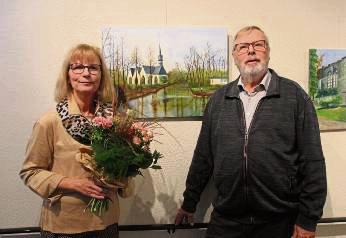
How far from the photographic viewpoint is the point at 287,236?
158 centimetres

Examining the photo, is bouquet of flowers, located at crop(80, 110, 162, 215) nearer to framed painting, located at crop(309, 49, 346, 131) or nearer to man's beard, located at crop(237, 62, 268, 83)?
man's beard, located at crop(237, 62, 268, 83)

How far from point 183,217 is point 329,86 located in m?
1.12

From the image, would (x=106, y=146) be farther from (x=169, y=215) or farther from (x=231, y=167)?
(x=169, y=215)

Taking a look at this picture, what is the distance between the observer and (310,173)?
1.50m

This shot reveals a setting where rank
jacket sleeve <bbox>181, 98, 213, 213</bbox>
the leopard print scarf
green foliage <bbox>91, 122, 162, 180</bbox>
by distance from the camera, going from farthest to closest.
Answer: jacket sleeve <bbox>181, 98, 213, 213</bbox>
the leopard print scarf
green foliage <bbox>91, 122, 162, 180</bbox>

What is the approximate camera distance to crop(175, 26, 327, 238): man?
151 centimetres

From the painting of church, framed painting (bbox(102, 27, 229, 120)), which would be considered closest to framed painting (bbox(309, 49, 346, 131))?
framed painting (bbox(102, 27, 229, 120))

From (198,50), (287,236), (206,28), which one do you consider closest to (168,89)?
(198,50)

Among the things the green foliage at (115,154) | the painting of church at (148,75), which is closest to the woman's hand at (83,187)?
the green foliage at (115,154)

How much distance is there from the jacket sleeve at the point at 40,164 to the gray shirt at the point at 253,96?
0.90 metres

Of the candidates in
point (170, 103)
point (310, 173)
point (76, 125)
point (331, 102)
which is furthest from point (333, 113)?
point (76, 125)

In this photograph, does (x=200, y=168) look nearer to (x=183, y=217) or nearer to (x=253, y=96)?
(x=183, y=217)

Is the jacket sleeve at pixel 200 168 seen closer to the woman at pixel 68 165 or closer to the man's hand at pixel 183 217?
the man's hand at pixel 183 217

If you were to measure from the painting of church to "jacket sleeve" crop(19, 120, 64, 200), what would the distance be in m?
0.54
